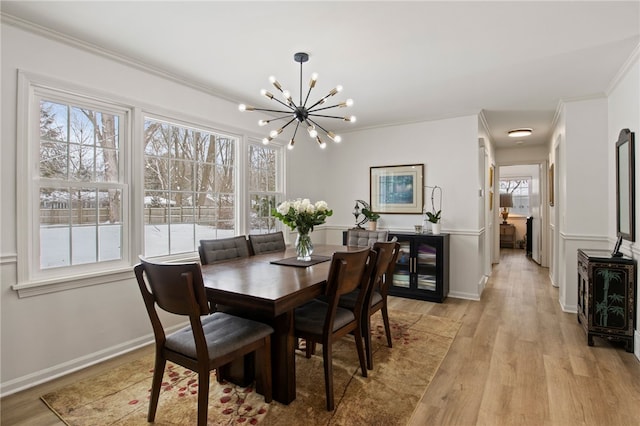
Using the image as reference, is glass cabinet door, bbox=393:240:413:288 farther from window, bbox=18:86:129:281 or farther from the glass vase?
window, bbox=18:86:129:281

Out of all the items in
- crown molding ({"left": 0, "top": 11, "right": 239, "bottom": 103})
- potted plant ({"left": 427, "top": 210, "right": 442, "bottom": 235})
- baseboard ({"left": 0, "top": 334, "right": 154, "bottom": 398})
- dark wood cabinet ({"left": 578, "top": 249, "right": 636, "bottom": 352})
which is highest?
crown molding ({"left": 0, "top": 11, "right": 239, "bottom": 103})

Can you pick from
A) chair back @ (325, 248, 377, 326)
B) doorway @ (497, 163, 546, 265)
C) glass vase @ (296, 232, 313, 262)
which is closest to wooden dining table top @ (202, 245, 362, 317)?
chair back @ (325, 248, 377, 326)

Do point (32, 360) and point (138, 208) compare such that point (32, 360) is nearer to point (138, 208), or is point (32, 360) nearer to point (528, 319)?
point (138, 208)

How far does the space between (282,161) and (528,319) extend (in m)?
3.60

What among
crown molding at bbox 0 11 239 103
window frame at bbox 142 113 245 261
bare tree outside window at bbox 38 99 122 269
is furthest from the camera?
window frame at bbox 142 113 245 261

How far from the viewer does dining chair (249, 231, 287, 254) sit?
11.1 feet

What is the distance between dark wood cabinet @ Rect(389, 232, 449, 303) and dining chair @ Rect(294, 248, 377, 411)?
2.06 m

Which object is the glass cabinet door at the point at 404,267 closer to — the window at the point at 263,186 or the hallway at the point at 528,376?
the hallway at the point at 528,376

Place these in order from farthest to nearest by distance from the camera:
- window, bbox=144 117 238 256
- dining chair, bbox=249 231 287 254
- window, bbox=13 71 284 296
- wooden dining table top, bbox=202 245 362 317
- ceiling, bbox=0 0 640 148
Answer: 1. dining chair, bbox=249 231 287 254
2. window, bbox=144 117 238 256
3. window, bbox=13 71 284 296
4. ceiling, bbox=0 0 640 148
5. wooden dining table top, bbox=202 245 362 317

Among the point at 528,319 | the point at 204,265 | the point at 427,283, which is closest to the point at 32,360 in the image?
the point at 204,265

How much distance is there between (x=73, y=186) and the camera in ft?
8.64

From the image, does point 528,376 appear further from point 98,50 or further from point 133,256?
point 98,50

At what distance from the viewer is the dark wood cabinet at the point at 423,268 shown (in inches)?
172

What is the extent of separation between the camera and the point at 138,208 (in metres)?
3.01
